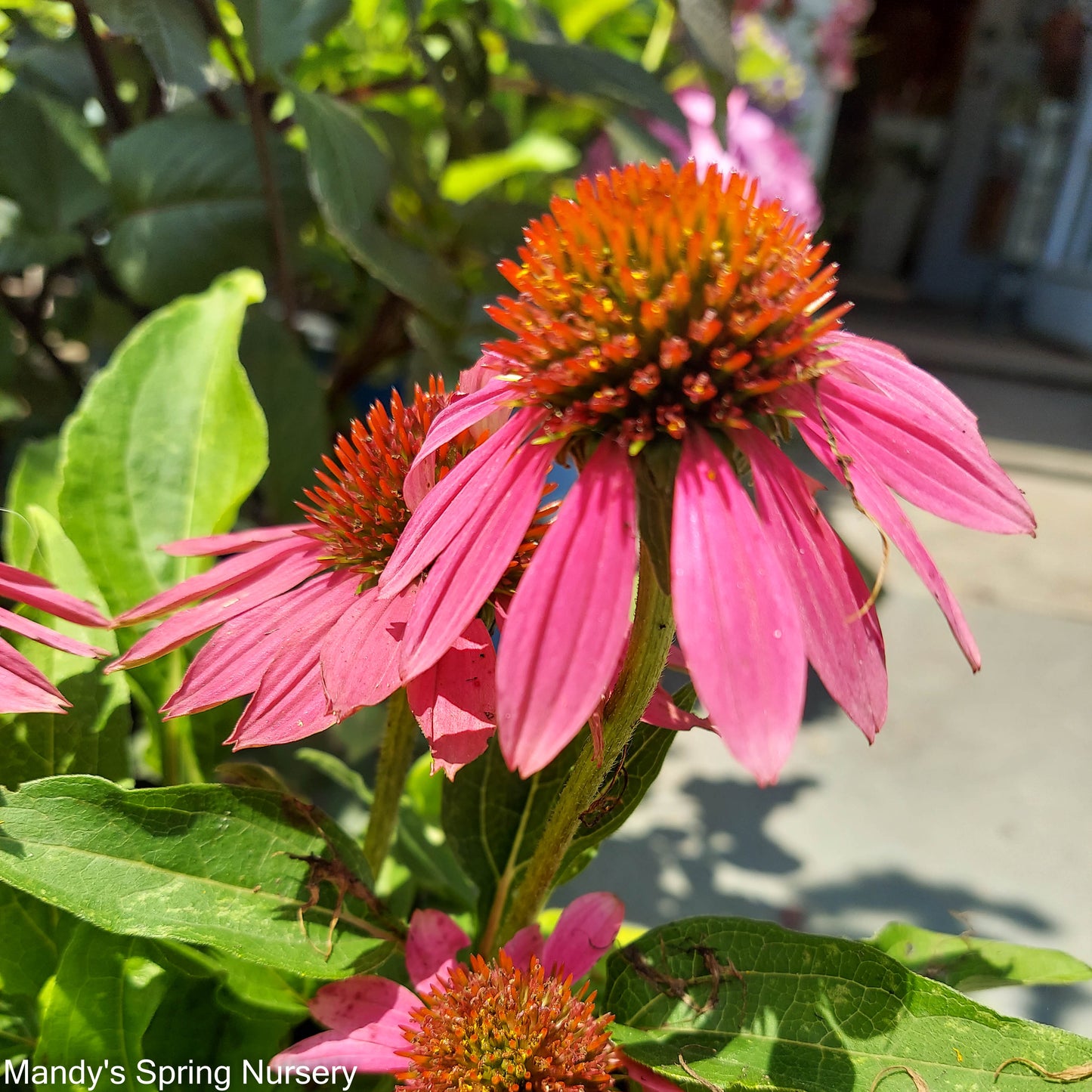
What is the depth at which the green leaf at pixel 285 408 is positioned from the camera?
642 millimetres

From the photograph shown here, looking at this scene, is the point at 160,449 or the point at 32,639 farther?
A: the point at 160,449

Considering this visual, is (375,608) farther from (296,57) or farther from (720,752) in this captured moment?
(720,752)

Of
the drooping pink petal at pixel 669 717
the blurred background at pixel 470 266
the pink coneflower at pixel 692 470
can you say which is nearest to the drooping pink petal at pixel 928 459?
the pink coneflower at pixel 692 470

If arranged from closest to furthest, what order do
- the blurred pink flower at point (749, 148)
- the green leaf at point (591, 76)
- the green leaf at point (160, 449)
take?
the green leaf at point (160, 449) < the green leaf at point (591, 76) < the blurred pink flower at point (749, 148)

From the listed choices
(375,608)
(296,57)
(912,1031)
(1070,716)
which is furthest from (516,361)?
(1070,716)

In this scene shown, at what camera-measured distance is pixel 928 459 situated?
0.25 meters

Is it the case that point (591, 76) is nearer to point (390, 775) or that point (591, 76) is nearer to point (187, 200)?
point (187, 200)

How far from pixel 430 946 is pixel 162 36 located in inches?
18.1

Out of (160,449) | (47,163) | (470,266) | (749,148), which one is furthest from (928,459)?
(749,148)

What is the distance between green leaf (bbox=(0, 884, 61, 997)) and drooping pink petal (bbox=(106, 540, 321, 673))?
0.40 feet

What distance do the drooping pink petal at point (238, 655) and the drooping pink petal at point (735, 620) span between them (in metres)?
0.14

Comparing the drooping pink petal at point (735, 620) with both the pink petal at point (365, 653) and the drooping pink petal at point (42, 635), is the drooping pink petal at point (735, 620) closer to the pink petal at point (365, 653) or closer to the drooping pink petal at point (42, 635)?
the pink petal at point (365, 653)

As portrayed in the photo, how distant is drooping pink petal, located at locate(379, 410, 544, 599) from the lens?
0.25 meters

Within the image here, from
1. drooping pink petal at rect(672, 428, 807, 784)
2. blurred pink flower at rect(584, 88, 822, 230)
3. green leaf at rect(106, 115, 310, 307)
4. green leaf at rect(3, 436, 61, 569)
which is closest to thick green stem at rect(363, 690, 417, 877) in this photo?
drooping pink petal at rect(672, 428, 807, 784)
